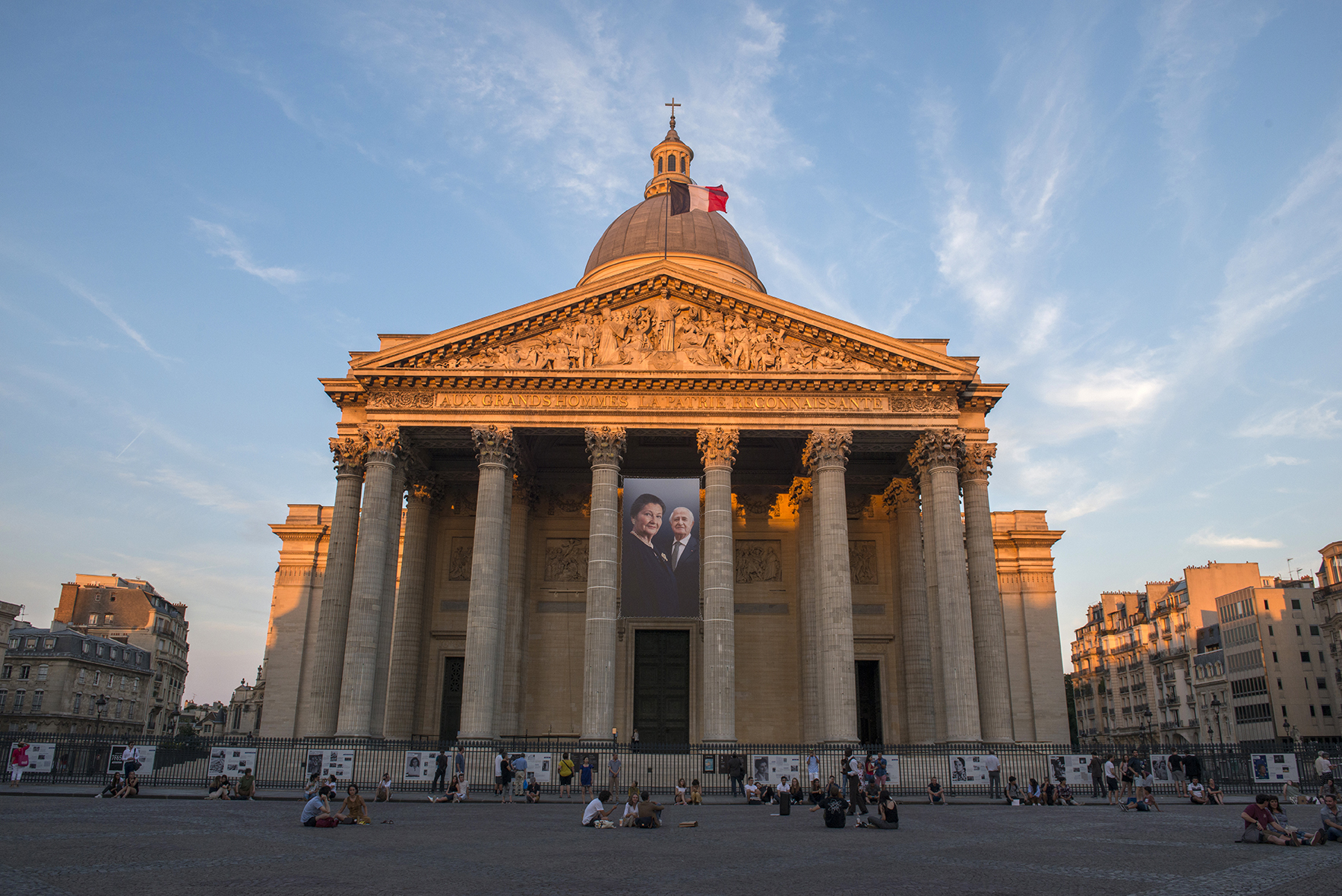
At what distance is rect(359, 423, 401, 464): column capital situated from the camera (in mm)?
30109

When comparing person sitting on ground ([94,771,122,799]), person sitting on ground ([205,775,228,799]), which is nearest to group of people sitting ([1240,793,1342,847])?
person sitting on ground ([205,775,228,799])

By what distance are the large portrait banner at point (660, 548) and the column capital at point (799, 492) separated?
235 inches

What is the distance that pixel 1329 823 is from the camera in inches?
570

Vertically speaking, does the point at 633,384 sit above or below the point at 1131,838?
above

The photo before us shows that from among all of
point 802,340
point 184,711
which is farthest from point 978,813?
point 184,711

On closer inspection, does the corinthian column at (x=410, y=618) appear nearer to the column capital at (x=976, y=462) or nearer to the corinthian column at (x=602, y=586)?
the corinthian column at (x=602, y=586)

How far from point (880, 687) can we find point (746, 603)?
554 centimetres

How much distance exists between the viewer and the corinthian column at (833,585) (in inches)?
1098

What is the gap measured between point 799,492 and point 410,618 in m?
14.5

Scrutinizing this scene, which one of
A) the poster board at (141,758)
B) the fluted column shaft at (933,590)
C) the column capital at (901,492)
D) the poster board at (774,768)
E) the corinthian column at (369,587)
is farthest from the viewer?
the column capital at (901,492)

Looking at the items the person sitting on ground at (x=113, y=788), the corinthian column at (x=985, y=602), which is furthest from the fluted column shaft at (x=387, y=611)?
the corinthian column at (x=985, y=602)

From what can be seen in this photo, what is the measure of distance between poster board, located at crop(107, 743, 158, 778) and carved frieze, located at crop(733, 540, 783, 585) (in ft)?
63.7

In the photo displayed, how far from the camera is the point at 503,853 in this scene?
12820 mm

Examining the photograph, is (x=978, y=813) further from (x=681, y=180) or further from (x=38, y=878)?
(x=681, y=180)
